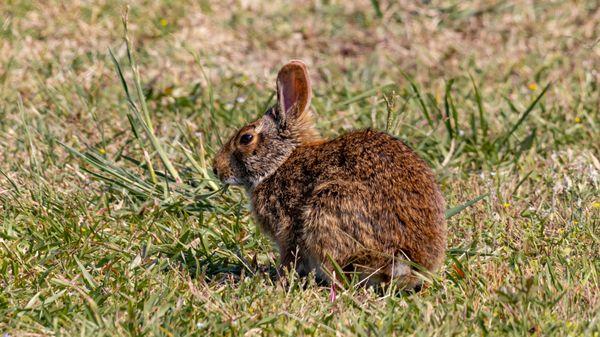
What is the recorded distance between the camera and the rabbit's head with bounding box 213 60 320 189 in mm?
4879

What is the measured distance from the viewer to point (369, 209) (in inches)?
168

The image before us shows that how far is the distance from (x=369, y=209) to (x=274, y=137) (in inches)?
33.7

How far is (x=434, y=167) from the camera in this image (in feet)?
19.2

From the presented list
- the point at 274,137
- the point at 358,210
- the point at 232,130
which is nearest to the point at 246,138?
the point at 274,137

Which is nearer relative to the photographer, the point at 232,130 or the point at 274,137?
the point at 274,137

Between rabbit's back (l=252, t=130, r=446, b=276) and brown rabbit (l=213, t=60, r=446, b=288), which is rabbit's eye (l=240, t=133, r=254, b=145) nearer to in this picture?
brown rabbit (l=213, t=60, r=446, b=288)

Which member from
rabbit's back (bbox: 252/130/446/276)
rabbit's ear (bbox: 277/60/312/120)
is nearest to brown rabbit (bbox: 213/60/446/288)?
rabbit's back (bbox: 252/130/446/276)

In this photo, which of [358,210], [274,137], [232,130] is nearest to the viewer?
[358,210]

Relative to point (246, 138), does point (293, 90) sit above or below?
above

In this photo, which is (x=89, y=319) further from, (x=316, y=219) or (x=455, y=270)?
(x=455, y=270)

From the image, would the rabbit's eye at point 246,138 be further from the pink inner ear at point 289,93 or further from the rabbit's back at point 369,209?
the rabbit's back at point 369,209

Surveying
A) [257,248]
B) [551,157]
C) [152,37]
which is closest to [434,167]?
[551,157]

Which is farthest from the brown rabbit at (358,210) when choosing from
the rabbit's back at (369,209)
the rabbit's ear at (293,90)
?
the rabbit's ear at (293,90)

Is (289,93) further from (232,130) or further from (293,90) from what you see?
(232,130)
